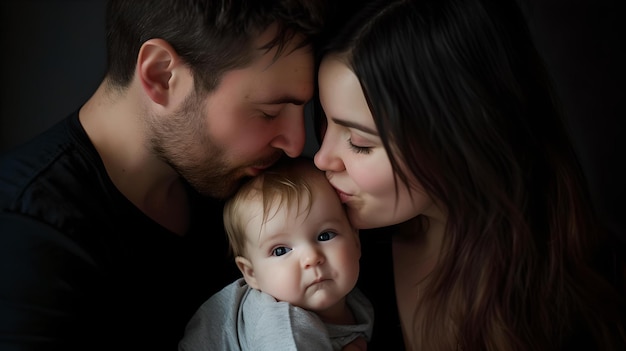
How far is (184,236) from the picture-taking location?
1.49m

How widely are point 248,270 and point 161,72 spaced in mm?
431

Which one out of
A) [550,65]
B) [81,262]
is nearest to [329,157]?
[81,262]

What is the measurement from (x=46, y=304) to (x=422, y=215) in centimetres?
81

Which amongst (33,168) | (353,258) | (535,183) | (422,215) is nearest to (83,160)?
(33,168)

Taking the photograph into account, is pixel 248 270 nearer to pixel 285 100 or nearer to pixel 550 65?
pixel 285 100

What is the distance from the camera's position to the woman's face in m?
1.14

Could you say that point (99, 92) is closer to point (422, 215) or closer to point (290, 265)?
point (290, 265)

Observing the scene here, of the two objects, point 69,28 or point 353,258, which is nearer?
point 353,258

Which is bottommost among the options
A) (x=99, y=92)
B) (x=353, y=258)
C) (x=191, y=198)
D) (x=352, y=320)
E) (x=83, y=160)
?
(x=352, y=320)

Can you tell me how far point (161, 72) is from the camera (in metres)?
1.26

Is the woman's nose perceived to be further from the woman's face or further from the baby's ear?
the baby's ear

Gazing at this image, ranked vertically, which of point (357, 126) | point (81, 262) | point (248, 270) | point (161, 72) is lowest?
point (248, 270)

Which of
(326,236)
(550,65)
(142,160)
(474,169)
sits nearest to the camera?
(474,169)

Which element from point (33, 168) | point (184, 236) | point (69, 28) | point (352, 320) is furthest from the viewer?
point (69, 28)
